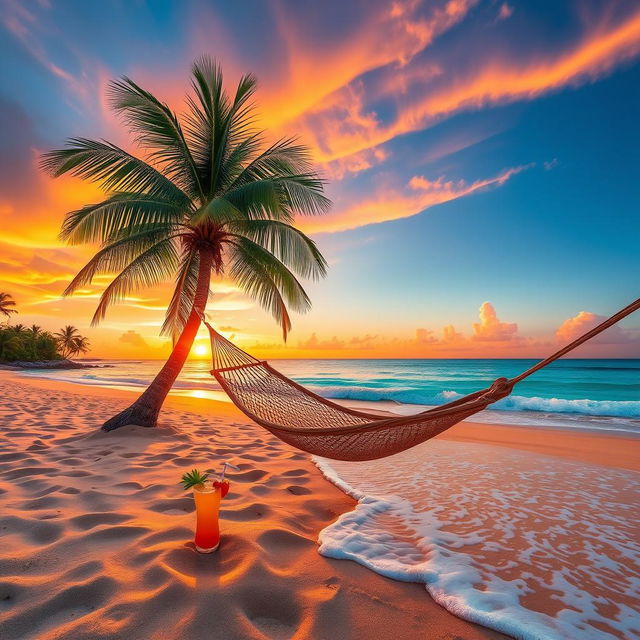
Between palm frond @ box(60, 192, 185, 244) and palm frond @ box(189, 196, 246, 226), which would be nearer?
palm frond @ box(189, 196, 246, 226)

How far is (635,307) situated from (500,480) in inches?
77.7

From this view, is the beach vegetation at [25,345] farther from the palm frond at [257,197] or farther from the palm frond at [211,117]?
the palm frond at [257,197]

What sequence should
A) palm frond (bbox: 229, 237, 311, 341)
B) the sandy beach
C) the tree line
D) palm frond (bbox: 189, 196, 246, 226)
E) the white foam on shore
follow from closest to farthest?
the sandy beach
the white foam on shore
palm frond (bbox: 189, 196, 246, 226)
palm frond (bbox: 229, 237, 311, 341)
the tree line

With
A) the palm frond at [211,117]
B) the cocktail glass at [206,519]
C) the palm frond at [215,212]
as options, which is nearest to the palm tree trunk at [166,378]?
the palm frond at [215,212]

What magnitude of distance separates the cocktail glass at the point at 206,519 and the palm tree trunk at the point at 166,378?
2.22 meters

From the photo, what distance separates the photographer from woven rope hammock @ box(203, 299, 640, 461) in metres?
1.40

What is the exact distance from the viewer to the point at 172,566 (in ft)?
3.98

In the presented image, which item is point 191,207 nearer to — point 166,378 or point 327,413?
point 166,378

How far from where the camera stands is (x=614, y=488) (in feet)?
8.25

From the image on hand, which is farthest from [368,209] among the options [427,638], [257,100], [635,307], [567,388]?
[567,388]

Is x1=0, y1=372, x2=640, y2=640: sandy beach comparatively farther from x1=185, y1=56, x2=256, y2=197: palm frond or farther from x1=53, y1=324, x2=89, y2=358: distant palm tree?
x1=53, y1=324, x2=89, y2=358: distant palm tree

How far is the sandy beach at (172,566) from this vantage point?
38.4 inches

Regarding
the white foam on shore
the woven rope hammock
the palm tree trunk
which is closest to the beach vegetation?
the palm tree trunk

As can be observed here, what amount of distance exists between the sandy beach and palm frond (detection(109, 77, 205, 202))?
3.44 meters
